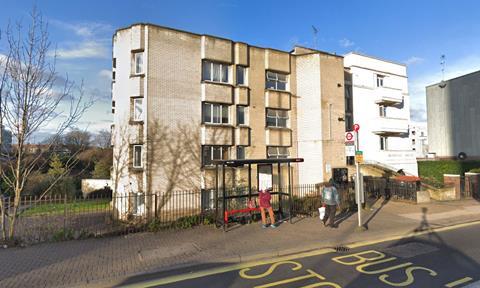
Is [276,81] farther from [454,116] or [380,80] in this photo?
[454,116]

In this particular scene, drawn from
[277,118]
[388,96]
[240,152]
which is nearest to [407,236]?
[240,152]

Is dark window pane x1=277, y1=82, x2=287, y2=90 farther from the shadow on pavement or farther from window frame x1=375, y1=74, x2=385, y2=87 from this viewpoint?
the shadow on pavement

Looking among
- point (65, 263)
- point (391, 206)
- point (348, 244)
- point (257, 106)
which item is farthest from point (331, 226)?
point (257, 106)

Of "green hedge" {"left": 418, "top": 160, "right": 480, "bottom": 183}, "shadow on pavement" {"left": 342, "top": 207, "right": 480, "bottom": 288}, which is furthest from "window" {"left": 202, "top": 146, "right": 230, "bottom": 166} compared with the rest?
"green hedge" {"left": 418, "top": 160, "right": 480, "bottom": 183}

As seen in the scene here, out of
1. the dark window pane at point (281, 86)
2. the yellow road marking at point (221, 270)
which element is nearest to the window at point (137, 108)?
the dark window pane at point (281, 86)

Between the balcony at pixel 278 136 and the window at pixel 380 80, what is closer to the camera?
the balcony at pixel 278 136

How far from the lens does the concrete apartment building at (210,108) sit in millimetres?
15328

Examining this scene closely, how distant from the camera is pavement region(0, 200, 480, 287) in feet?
20.2

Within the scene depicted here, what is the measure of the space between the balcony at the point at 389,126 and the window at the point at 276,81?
10.1 meters

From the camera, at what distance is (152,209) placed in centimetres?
1492

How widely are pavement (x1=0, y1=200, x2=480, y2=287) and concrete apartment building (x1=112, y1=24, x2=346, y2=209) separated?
6218mm

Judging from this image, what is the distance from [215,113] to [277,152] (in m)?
5.22

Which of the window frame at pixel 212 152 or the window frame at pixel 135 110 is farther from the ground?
the window frame at pixel 135 110

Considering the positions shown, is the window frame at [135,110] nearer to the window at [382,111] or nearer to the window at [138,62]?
the window at [138,62]
